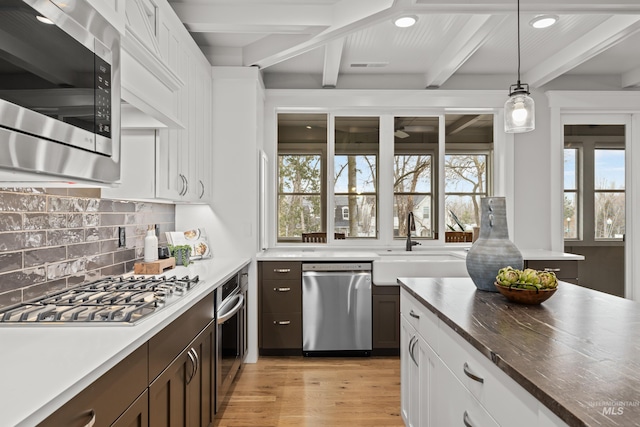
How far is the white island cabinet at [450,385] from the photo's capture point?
3.46ft

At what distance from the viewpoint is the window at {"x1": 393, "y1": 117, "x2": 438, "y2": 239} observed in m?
4.27

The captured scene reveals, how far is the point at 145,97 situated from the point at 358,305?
2.50m

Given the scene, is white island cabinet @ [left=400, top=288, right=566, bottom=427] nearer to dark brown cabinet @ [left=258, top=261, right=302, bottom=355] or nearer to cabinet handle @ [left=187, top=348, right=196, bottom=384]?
cabinet handle @ [left=187, top=348, right=196, bottom=384]

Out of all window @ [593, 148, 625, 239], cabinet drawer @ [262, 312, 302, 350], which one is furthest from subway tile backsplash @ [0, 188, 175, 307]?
window @ [593, 148, 625, 239]

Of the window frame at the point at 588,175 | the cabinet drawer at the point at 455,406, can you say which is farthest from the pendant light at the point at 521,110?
the window frame at the point at 588,175

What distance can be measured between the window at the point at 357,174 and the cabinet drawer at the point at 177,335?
233 cm

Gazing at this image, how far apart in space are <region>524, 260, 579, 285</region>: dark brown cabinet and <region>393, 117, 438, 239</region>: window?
103cm

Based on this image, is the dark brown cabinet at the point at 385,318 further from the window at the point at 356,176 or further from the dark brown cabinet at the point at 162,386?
the dark brown cabinet at the point at 162,386

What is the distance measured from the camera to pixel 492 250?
1945 mm

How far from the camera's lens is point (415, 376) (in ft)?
6.81

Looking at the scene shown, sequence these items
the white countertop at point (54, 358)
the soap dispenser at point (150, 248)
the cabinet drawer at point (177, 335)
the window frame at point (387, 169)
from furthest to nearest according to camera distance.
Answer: the window frame at point (387, 169) → the soap dispenser at point (150, 248) → the cabinet drawer at point (177, 335) → the white countertop at point (54, 358)

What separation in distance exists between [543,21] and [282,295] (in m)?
2.89

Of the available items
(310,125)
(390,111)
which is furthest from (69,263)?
(390,111)

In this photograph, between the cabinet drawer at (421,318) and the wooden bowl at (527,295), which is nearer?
the wooden bowl at (527,295)
